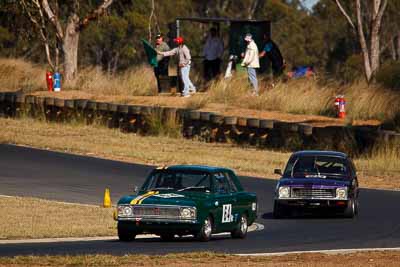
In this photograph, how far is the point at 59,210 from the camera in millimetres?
21891

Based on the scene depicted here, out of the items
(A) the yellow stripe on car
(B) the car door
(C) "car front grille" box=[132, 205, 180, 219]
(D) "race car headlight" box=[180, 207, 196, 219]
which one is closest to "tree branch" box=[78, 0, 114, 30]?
(B) the car door

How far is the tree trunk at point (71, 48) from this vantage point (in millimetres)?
46219

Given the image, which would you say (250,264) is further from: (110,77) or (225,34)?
(225,34)

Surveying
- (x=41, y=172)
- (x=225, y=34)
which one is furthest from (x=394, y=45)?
(x=41, y=172)

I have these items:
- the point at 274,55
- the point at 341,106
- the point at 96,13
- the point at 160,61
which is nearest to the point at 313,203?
the point at 341,106

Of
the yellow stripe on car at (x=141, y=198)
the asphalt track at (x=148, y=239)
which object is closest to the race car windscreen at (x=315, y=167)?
the asphalt track at (x=148, y=239)

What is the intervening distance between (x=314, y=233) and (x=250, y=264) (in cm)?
547

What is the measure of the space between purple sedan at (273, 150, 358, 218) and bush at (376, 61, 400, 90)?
1547 cm

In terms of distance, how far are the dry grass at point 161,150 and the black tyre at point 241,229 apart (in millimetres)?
10404

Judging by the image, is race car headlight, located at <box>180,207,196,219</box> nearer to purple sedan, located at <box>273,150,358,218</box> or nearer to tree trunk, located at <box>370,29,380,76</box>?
purple sedan, located at <box>273,150,358,218</box>

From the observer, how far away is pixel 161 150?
3434cm

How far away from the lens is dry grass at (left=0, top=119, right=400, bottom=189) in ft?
102

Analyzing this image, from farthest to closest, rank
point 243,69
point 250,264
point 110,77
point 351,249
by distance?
point 110,77
point 243,69
point 351,249
point 250,264

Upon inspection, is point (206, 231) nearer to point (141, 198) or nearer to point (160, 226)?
point (160, 226)
